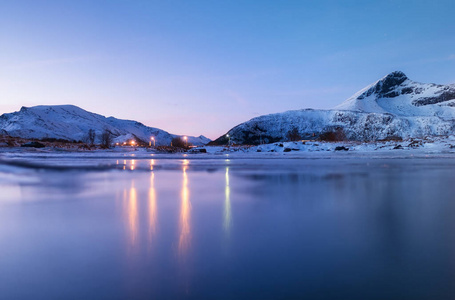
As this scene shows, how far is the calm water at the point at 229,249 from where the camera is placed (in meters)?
2.96

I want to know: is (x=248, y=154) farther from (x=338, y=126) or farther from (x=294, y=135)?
(x=338, y=126)

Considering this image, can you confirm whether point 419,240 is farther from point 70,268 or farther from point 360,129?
point 360,129

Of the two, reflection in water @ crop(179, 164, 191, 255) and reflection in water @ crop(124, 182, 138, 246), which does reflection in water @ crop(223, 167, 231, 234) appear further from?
reflection in water @ crop(124, 182, 138, 246)

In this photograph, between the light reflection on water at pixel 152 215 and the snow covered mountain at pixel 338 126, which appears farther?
the snow covered mountain at pixel 338 126

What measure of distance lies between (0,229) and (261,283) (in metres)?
4.53

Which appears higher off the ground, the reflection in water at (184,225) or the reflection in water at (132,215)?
the reflection in water at (132,215)

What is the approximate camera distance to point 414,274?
316cm

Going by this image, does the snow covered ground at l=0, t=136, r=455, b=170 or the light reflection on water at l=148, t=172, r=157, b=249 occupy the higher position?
the snow covered ground at l=0, t=136, r=455, b=170

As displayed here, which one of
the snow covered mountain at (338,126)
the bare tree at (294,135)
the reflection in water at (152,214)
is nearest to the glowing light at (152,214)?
the reflection in water at (152,214)

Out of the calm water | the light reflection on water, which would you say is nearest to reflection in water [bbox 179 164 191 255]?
the calm water

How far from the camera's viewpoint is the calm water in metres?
2.96

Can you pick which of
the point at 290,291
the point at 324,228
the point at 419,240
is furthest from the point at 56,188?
the point at 419,240

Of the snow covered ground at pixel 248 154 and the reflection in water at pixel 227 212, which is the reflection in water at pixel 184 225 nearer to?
the reflection in water at pixel 227 212

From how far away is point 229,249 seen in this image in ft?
13.1
